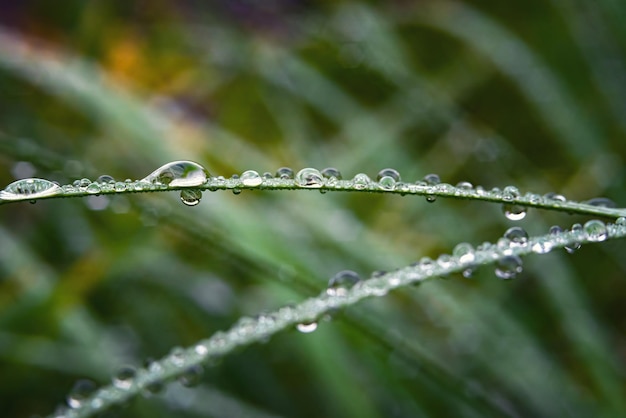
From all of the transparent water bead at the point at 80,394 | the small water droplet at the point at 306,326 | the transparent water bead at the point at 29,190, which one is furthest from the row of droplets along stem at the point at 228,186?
the transparent water bead at the point at 80,394

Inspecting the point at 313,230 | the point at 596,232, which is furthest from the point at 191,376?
the point at 313,230

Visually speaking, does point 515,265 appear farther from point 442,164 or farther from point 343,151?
point 343,151

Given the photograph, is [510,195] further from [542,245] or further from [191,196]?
[191,196]

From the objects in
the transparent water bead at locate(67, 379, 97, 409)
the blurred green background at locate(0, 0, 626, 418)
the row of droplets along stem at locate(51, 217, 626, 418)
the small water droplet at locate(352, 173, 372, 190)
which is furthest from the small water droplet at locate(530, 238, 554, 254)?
the transparent water bead at locate(67, 379, 97, 409)

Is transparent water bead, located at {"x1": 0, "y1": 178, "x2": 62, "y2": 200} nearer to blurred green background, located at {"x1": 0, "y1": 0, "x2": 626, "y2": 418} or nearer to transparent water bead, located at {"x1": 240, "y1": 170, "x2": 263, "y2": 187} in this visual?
transparent water bead, located at {"x1": 240, "y1": 170, "x2": 263, "y2": 187}

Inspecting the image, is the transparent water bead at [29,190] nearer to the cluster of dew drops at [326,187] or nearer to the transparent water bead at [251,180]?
the cluster of dew drops at [326,187]

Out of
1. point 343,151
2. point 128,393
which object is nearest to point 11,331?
point 128,393
